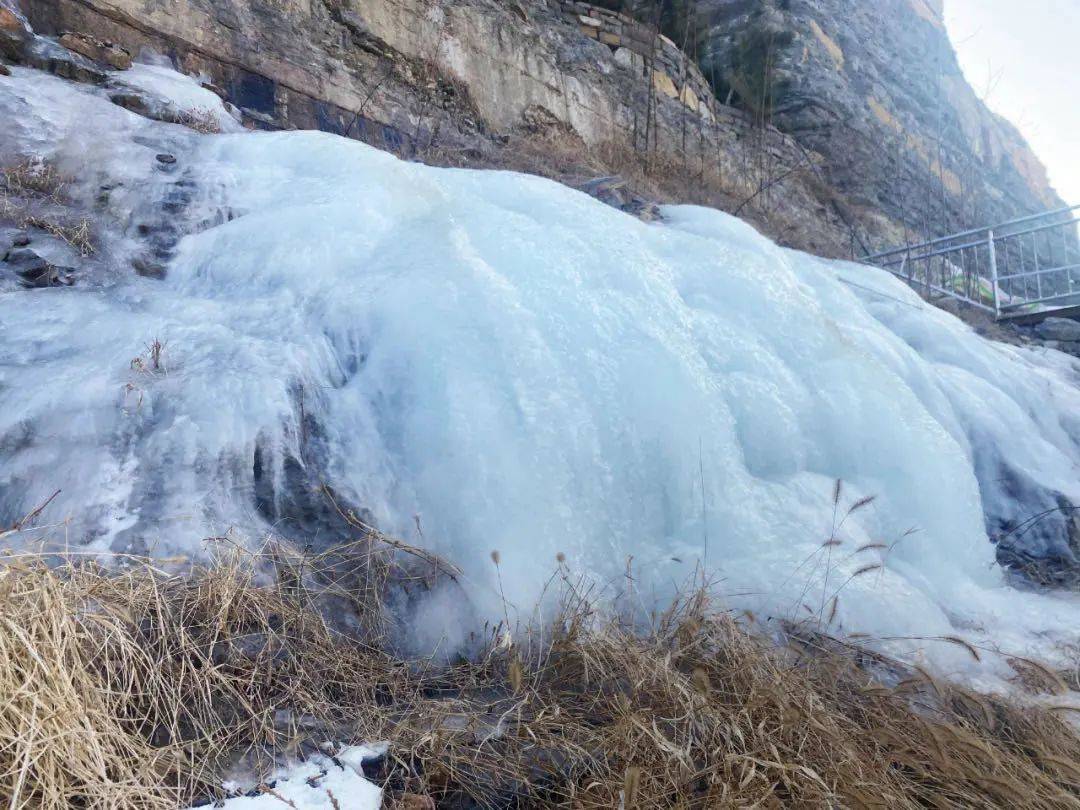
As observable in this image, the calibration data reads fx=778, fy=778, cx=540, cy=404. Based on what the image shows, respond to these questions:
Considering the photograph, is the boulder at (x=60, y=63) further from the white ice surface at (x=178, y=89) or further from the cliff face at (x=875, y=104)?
the cliff face at (x=875, y=104)

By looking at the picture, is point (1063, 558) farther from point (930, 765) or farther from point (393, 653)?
point (393, 653)

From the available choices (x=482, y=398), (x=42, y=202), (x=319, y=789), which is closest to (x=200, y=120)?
(x=42, y=202)

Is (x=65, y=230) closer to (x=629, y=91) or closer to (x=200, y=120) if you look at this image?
(x=200, y=120)

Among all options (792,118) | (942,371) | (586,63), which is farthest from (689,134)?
(942,371)

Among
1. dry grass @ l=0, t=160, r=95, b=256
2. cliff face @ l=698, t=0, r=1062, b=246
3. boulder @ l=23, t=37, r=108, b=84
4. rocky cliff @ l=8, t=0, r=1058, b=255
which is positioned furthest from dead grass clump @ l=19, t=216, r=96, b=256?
cliff face @ l=698, t=0, r=1062, b=246

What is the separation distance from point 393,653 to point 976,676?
1.55 m

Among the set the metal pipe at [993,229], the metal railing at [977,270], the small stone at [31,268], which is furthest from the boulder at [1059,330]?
the small stone at [31,268]

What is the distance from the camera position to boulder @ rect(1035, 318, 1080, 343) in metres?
6.09

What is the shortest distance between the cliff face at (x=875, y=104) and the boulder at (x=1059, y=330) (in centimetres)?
424

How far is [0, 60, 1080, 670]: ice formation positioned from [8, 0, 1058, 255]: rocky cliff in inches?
58.4

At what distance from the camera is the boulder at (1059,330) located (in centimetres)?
609

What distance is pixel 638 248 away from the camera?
3.37 m

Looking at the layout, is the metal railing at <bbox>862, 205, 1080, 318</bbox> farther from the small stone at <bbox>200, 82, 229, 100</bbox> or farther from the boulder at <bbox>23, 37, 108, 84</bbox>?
the boulder at <bbox>23, 37, 108, 84</bbox>

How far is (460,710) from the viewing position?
1.59 meters
